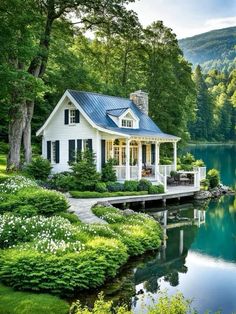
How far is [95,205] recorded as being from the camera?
2009 cm

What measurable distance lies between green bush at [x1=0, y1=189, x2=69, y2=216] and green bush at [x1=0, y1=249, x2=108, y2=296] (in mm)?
3776

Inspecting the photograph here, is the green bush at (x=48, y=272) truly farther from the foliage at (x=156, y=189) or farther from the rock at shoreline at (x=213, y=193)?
the rock at shoreline at (x=213, y=193)

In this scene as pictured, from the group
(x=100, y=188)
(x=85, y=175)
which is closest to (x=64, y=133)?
(x=85, y=175)

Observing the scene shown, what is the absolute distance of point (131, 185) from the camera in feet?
84.2

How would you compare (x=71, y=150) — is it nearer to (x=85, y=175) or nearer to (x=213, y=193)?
(x=85, y=175)

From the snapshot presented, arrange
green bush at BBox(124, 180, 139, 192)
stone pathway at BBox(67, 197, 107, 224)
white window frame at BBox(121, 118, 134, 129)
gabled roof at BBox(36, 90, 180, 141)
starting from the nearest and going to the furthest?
stone pathway at BBox(67, 197, 107, 224), green bush at BBox(124, 180, 139, 192), gabled roof at BBox(36, 90, 180, 141), white window frame at BBox(121, 118, 134, 129)

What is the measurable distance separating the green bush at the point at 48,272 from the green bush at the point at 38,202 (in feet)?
12.4

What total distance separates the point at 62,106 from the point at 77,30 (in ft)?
23.0

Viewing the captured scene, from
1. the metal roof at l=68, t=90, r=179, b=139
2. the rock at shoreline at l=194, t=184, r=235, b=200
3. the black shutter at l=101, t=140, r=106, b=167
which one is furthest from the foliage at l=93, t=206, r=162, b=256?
the rock at shoreline at l=194, t=184, r=235, b=200

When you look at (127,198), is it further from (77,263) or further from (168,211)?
(77,263)

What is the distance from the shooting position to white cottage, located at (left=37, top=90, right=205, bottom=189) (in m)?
27.1

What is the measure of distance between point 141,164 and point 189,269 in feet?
44.9

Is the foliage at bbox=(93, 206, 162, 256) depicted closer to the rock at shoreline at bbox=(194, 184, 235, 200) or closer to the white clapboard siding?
the white clapboard siding

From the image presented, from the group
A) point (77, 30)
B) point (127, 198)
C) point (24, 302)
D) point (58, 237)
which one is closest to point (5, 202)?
point (58, 237)
